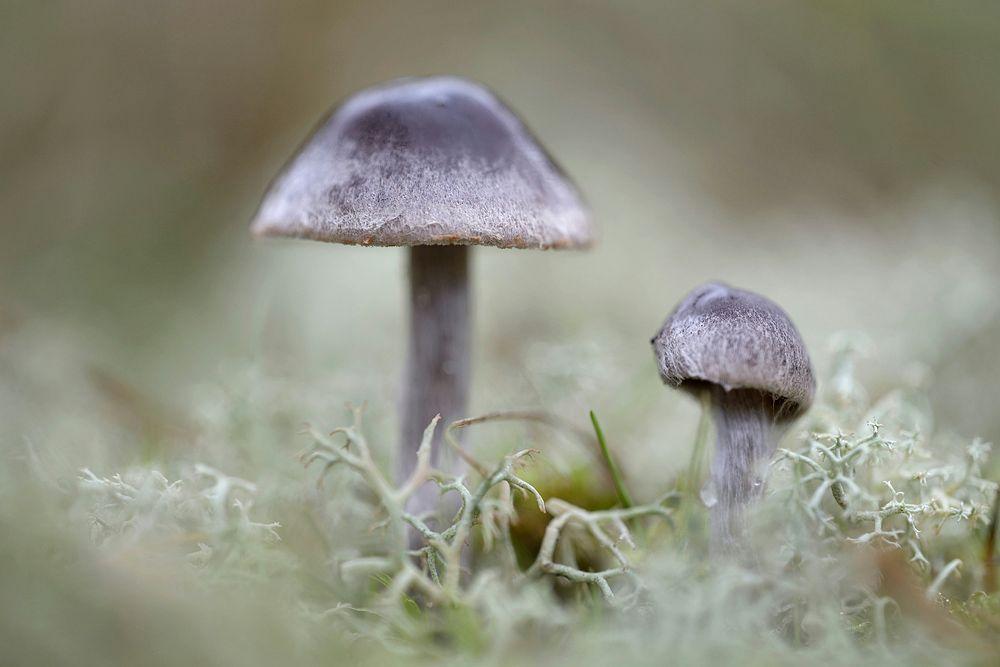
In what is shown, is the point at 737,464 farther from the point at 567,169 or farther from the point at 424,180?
the point at 567,169

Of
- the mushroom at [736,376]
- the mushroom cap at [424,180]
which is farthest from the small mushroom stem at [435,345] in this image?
the mushroom at [736,376]

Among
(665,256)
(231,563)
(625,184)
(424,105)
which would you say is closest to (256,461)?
(231,563)

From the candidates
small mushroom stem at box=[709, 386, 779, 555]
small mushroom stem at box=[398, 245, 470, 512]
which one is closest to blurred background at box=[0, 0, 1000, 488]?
small mushroom stem at box=[398, 245, 470, 512]

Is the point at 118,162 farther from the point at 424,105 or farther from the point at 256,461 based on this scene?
the point at 424,105

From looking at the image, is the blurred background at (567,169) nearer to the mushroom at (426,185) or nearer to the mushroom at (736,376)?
the mushroom at (426,185)

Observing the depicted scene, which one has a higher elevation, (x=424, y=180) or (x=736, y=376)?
(x=424, y=180)

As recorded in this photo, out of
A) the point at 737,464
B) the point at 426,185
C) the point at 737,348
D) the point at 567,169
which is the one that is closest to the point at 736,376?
the point at 737,348
